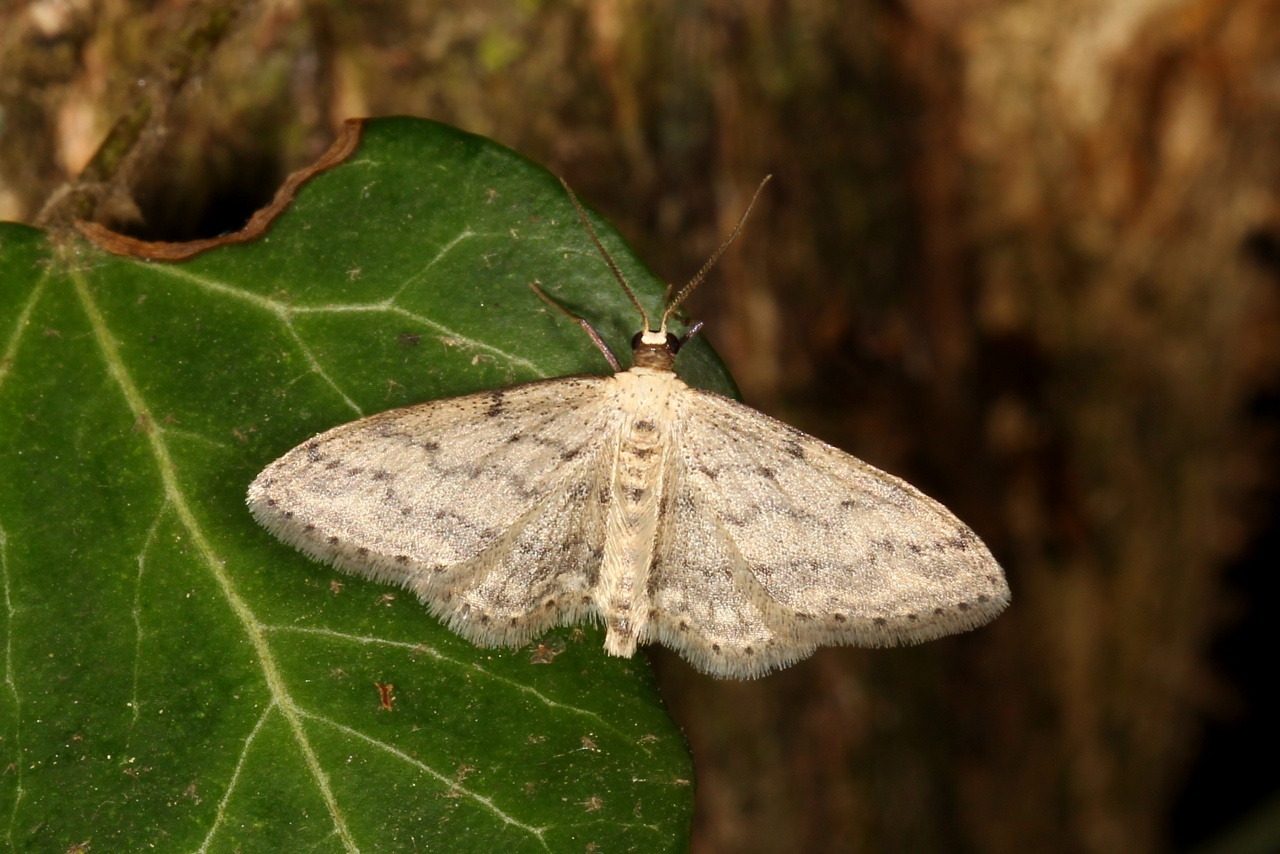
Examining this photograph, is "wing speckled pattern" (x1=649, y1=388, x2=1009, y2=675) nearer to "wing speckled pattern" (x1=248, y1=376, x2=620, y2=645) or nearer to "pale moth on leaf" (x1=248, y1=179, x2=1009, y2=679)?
"pale moth on leaf" (x1=248, y1=179, x2=1009, y2=679)

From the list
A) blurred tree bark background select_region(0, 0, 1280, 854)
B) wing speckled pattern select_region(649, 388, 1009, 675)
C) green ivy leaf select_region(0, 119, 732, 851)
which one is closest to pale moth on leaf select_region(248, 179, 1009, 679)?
wing speckled pattern select_region(649, 388, 1009, 675)

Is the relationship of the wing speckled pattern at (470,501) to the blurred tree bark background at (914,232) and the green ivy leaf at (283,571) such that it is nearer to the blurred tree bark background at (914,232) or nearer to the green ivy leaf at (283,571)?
the green ivy leaf at (283,571)

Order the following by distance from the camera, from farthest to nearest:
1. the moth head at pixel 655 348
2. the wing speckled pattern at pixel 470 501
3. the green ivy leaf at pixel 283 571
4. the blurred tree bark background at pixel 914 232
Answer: the blurred tree bark background at pixel 914 232 < the moth head at pixel 655 348 < the wing speckled pattern at pixel 470 501 < the green ivy leaf at pixel 283 571

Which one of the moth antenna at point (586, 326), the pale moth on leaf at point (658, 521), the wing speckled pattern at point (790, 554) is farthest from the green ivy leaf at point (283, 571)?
the wing speckled pattern at point (790, 554)

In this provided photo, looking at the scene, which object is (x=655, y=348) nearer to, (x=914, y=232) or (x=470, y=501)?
(x=470, y=501)

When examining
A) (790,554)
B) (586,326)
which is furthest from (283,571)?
(790,554)

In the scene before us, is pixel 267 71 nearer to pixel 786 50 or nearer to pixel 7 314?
pixel 7 314

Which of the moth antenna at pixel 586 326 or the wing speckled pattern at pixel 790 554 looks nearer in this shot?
the moth antenna at pixel 586 326
